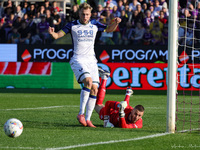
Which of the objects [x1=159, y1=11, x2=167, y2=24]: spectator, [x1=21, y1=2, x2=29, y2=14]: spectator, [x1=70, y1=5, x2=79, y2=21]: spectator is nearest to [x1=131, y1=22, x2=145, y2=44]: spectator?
[x1=159, y1=11, x2=167, y2=24]: spectator

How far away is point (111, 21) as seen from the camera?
21016mm

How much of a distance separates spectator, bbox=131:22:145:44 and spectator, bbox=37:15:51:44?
12.5ft

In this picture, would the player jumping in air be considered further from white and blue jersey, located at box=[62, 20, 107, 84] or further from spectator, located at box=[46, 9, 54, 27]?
spectator, located at box=[46, 9, 54, 27]

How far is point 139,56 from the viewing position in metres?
20.6

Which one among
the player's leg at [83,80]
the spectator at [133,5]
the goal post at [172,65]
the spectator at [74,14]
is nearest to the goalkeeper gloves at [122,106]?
the goal post at [172,65]

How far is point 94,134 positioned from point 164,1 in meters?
16.0

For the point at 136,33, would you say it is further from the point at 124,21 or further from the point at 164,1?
the point at 164,1

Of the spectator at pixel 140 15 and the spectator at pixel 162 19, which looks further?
the spectator at pixel 140 15

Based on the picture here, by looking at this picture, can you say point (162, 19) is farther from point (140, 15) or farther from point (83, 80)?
point (83, 80)

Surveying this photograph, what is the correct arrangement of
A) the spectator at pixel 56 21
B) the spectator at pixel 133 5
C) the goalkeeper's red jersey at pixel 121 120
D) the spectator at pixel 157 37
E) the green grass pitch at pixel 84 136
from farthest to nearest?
the spectator at pixel 133 5 → the spectator at pixel 56 21 → the spectator at pixel 157 37 → the goalkeeper's red jersey at pixel 121 120 → the green grass pitch at pixel 84 136

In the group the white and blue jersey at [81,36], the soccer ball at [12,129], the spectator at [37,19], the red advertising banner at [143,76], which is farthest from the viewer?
the spectator at [37,19]

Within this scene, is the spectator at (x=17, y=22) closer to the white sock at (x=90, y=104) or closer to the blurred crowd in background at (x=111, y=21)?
the blurred crowd in background at (x=111, y=21)

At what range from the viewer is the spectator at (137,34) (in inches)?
831

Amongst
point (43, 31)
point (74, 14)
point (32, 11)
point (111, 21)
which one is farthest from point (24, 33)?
point (111, 21)
